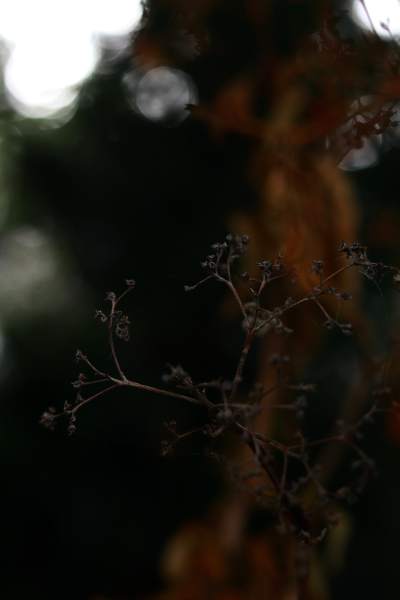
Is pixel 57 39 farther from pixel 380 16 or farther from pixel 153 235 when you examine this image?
pixel 380 16

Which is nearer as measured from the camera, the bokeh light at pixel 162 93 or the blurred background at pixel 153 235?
the blurred background at pixel 153 235

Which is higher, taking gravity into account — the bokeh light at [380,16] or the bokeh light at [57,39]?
the bokeh light at [57,39]

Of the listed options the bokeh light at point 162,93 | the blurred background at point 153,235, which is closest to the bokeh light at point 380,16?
the blurred background at point 153,235

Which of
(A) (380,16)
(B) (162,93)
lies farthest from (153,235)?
(A) (380,16)

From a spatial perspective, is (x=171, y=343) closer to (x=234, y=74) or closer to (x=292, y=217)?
(x=292, y=217)

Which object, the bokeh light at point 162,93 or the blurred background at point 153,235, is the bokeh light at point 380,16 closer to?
the blurred background at point 153,235

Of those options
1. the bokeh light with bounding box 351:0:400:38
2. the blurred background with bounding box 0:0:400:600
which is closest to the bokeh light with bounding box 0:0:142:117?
the blurred background with bounding box 0:0:400:600

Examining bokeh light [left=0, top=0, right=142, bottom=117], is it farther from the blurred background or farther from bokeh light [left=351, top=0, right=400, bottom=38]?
bokeh light [left=351, top=0, right=400, bottom=38]

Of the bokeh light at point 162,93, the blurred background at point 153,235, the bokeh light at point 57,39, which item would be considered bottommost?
the blurred background at point 153,235
